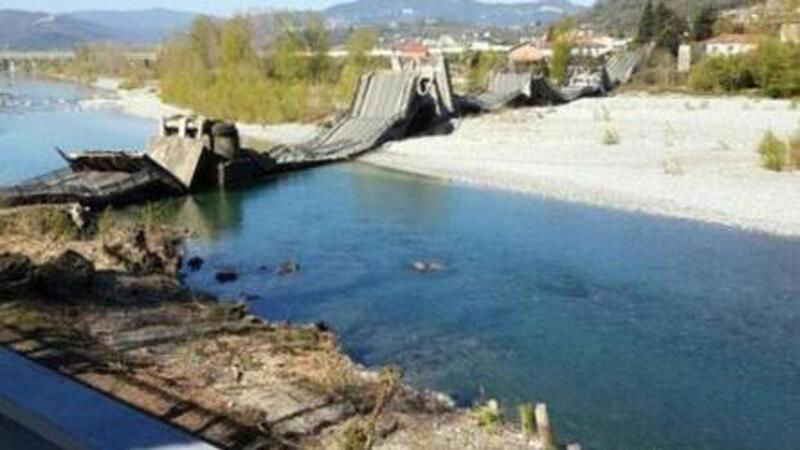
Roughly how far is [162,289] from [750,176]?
18.2 metres

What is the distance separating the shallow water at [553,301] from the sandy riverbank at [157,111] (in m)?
17.8

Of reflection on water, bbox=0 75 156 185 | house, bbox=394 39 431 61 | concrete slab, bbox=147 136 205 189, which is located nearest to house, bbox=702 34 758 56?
house, bbox=394 39 431 61

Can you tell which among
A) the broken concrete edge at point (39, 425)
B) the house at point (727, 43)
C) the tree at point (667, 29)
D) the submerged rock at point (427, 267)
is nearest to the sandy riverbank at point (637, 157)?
the submerged rock at point (427, 267)

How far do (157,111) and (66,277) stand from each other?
5136cm

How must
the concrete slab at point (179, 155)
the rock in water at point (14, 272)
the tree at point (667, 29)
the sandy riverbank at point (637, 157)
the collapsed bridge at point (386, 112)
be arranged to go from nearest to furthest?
1. the rock in water at point (14, 272)
2. the sandy riverbank at point (637, 157)
3. the concrete slab at point (179, 155)
4. the collapsed bridge at point (386, 112)
5. the tree at point (667, 29)

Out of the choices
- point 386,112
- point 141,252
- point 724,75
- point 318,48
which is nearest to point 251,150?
point 386,112

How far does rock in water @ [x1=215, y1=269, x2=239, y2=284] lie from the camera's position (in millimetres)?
18453

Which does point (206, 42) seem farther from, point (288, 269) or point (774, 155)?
point (288, 269)

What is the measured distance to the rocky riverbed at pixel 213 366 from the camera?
8.71 m

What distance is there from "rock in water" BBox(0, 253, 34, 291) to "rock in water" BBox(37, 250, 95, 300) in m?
0.17

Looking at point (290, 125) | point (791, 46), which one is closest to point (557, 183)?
point (290, 125)

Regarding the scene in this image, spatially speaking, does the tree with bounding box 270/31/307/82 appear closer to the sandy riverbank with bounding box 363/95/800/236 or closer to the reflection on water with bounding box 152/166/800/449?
the sandy riverbank with bounding box 363/95/800/236

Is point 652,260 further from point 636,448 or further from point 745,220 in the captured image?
point 636,448

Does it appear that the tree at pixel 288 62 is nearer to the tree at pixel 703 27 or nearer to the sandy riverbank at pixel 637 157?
the sandy riverbank at pixel 637 157
